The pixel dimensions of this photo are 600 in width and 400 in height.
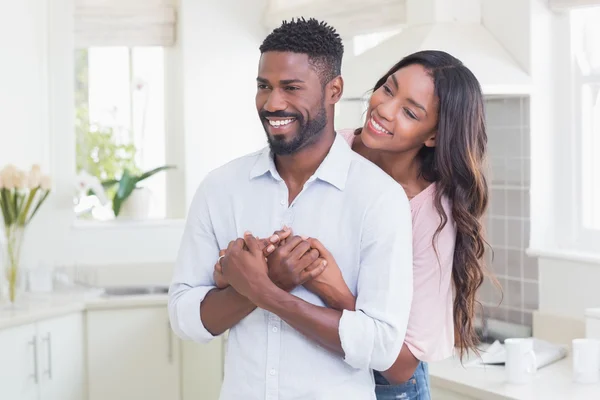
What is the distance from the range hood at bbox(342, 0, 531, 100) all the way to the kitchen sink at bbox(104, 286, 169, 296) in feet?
5.23

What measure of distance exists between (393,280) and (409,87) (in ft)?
1.41

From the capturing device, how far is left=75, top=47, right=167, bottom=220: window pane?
186 inches

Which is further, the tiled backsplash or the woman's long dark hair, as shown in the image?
the tiled backsplash

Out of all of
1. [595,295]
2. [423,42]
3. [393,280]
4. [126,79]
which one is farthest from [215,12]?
[393,280]

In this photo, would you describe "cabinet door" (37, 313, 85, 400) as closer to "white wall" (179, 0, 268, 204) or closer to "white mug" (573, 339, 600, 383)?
"white wall" (179, 0, 268, 204)

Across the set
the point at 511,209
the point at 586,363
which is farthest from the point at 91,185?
the point at 586,363

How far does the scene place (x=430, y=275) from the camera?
1.81m

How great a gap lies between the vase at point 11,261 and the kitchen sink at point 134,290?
0.44 m

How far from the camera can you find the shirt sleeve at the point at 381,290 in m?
1.54

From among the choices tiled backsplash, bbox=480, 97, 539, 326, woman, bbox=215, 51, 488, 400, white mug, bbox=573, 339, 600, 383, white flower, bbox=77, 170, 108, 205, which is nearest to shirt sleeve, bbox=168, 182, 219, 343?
woman, bbox=215, 51, 488, 400

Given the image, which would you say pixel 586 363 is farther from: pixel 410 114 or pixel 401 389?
pixel 410 114

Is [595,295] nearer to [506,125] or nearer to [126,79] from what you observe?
[506,125]

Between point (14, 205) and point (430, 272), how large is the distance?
2.60 meters

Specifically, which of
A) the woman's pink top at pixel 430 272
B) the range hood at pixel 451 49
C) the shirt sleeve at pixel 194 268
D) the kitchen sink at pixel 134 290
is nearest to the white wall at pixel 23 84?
the kitchen sink at pixel 134 290
